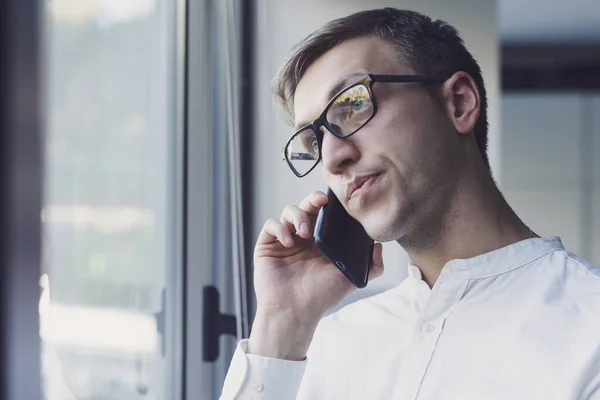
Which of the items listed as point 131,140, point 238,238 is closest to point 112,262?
point 131,140

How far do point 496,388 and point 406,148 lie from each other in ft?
1.40

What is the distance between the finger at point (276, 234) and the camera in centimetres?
125

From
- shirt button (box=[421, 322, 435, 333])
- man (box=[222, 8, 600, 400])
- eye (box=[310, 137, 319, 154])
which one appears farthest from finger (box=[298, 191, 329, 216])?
shirt button (box=[421, 322, 435, 333])

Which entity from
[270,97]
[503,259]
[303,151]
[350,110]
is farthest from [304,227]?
[270,97]

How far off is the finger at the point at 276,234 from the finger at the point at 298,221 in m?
0.02

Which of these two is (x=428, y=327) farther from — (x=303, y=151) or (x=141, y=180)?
(x=141, y=180)

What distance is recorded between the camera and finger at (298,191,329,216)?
4.19ft

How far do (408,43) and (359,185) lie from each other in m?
0.30

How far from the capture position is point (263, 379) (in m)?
1.17

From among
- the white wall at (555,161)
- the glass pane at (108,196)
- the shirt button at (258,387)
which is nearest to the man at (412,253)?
the shirt button at (258,387)

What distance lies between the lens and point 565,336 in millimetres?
994

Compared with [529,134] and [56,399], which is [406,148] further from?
[529,134]

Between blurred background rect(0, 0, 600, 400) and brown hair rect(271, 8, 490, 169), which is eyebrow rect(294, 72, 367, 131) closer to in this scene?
brown hair rect(271, 8, 490, 169)

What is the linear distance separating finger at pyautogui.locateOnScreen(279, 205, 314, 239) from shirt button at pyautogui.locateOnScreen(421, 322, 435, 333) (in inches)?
11.1
